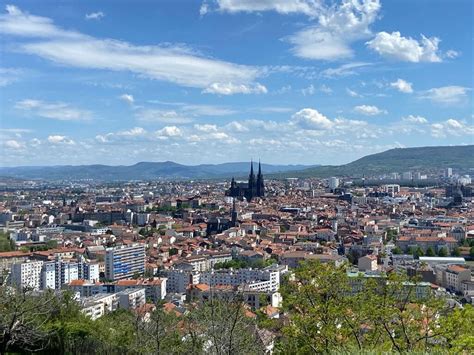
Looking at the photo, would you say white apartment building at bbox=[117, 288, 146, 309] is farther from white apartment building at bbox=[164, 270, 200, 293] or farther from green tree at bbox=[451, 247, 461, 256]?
green tree at bbox=[451, 247, 461, 256]

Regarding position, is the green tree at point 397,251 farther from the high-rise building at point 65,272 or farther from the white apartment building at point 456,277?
the high-rise building at point 65,272

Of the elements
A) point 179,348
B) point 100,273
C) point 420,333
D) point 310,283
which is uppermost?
point 310,283

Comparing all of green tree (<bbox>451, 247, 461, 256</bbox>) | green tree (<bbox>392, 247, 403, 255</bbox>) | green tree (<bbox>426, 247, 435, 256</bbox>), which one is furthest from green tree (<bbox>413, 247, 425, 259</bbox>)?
green tree (<bbox>451, 247, 461, 256</bbox>)

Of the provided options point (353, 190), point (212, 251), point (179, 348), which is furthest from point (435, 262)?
point (353, 190)

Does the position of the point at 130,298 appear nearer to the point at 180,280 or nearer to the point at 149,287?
the point at 149,287

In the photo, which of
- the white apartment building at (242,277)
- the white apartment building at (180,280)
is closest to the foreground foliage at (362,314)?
the white apartment building at (242,277)

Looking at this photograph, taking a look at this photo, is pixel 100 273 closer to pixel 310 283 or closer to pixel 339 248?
pixel 339 248
